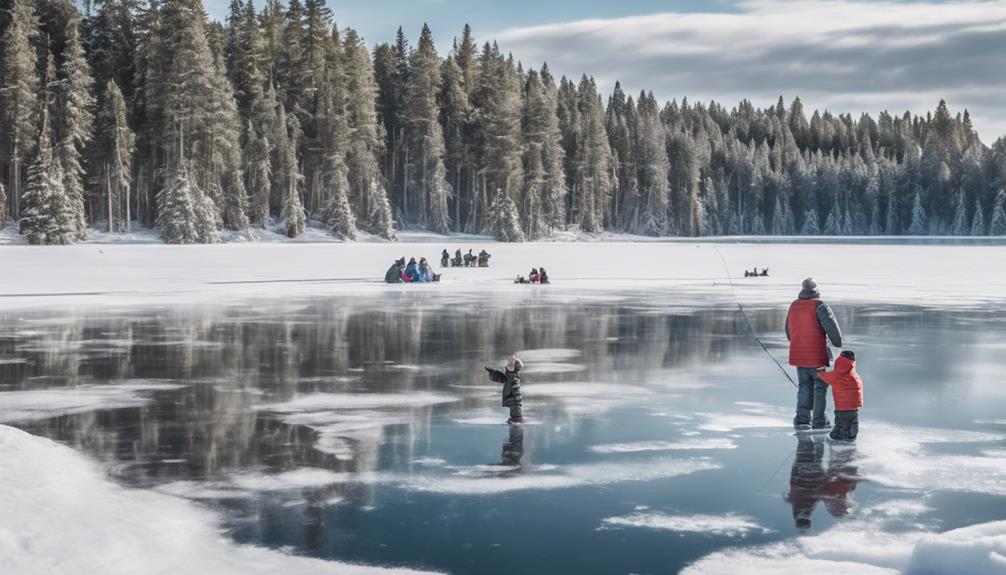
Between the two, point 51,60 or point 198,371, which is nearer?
point 198,371

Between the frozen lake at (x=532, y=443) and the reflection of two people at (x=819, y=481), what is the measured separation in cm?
3

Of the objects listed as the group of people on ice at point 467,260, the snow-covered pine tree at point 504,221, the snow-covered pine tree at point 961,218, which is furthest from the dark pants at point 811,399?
the snow-covered pine tree at point 961,218

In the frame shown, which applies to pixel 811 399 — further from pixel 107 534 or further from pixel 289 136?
pixel 289 136

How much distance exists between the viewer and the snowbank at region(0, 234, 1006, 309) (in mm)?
30828

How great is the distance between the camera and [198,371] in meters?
14.6

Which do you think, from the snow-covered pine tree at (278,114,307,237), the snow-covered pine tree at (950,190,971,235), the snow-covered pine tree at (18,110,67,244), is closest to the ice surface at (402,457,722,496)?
the snow-covered pine tree at (18,110,67,244)

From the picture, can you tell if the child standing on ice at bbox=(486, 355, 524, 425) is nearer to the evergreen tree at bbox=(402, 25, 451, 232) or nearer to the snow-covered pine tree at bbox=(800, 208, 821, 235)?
the evergreen tree at bbox=(402, 25, 451, 232)

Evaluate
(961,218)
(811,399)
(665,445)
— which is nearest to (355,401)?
(665,445)

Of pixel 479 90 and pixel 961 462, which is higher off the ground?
pixel 479 90

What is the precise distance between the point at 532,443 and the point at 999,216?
15361 centimetres

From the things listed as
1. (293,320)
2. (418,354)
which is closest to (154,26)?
(293,320)

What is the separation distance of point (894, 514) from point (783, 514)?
0.84 metres

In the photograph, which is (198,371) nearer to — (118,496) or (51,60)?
(118,496)

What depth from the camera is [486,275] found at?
141 feet
